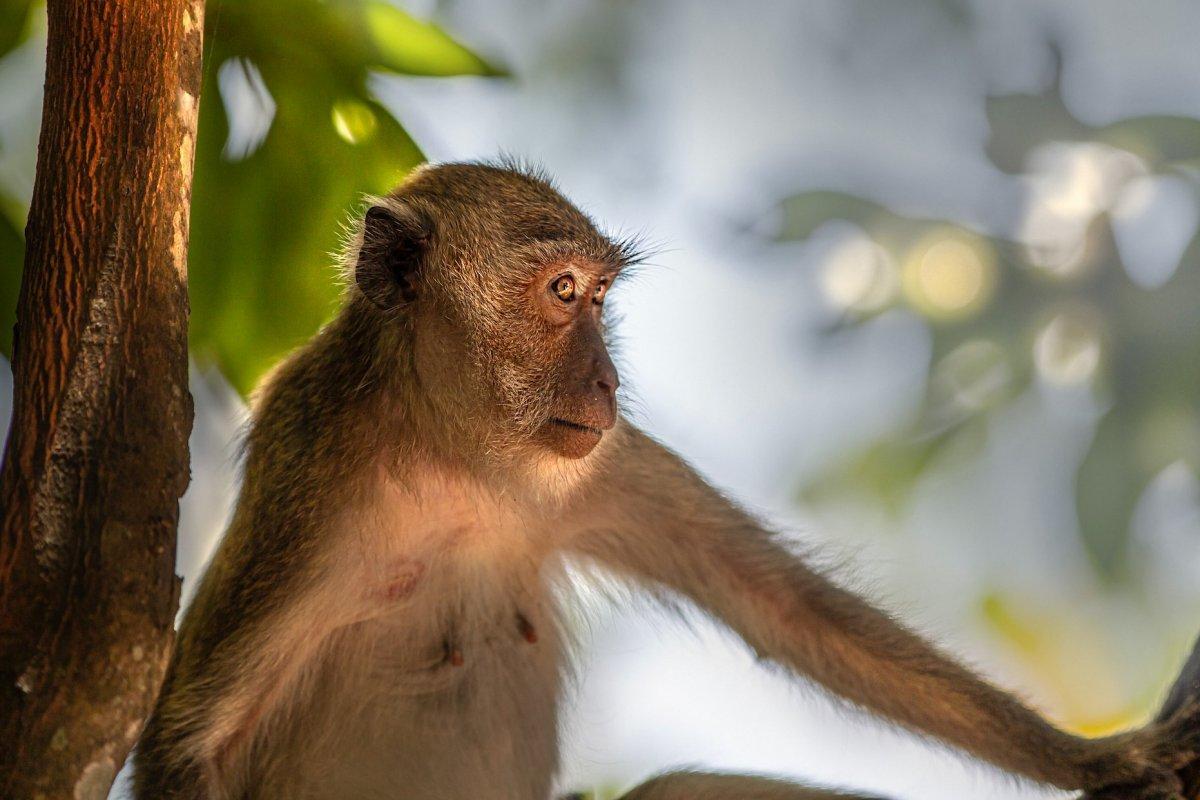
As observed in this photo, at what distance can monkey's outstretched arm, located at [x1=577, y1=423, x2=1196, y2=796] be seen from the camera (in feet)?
11.6

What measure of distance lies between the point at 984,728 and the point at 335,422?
6.52 feet

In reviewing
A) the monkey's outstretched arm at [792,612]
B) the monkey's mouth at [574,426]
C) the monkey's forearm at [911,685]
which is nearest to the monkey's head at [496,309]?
the monkey's mouth at [574,426]

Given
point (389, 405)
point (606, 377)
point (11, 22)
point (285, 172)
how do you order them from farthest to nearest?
1. point (285, 172)
2. point (11, 22)
3. point (389, 405)
4. point (606, 377)

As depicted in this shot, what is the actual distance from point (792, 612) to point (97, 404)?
7.01ft

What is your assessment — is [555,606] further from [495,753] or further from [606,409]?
[606,409]

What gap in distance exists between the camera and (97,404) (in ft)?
8.23

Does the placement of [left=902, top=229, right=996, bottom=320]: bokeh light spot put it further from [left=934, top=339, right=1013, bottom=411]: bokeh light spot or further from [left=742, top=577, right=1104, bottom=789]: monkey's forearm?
[left=742, top=577, right=1104, bottom=789]: monkey's forearm

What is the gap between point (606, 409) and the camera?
3205 millimetres

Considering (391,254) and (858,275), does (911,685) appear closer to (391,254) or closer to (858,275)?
(391,254)

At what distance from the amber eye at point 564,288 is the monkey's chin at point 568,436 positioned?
38cm

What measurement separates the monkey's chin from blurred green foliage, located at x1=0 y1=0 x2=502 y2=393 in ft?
4.09

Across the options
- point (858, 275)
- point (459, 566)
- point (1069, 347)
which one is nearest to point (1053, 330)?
point (1069, 347)

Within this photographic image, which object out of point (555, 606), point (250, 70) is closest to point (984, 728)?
point (555, 606)

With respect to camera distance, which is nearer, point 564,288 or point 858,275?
point 564,288
